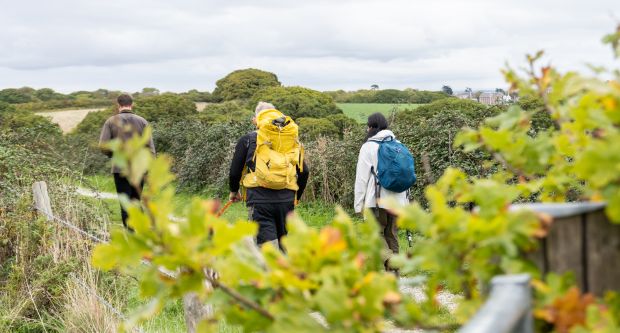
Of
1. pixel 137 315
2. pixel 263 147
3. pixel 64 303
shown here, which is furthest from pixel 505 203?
pixel 64 303

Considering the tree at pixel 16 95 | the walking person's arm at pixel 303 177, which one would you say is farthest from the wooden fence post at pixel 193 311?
the tree at pixel 16 95

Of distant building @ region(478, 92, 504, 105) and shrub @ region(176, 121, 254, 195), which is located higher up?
distant building @ region(478, 92, 504, 105)

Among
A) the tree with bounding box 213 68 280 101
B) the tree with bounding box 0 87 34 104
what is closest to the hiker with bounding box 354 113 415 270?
the tree with bounding box 213 68 280 101

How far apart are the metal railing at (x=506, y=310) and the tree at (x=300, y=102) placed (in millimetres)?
25685

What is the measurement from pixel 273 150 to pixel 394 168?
3.75 feet

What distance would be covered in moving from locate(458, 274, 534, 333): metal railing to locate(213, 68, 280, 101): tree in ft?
116

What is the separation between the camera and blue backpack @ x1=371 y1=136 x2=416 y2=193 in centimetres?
677

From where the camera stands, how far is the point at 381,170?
22.5 ft

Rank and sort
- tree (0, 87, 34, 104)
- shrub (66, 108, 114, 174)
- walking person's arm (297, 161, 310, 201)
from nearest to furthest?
walking person's arm (297, 161, 310, 201) < shrub (66, 108, 114, 174) < tree (0, 87, 34, 104)

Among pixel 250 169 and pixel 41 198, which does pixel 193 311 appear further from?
pixel 41 198

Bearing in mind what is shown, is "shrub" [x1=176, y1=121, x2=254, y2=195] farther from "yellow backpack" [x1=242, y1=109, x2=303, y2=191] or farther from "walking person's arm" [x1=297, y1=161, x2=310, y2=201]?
"yellow backpack" [x1=242, y1=109, x2=303, y2=191]

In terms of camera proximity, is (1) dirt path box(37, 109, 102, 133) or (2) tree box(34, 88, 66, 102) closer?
(1) dirt path box(37, 109, 102, 133)

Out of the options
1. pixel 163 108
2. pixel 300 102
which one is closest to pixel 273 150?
pixel 300 102

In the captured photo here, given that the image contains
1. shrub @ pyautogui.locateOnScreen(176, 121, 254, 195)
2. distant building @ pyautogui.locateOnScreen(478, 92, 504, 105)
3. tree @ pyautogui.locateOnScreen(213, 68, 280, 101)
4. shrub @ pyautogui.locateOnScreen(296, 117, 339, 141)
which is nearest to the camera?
distant building @ pyautogui.locateOnScreen(478, 92, 504, 105)
